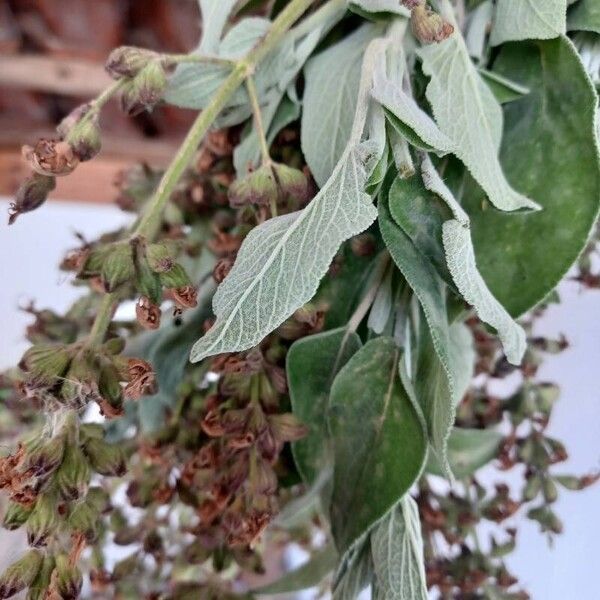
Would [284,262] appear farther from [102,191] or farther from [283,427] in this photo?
[102,191]

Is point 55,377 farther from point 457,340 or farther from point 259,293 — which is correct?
point 457,340

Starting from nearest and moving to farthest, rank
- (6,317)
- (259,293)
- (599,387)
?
(259,293) → (599,387) → (6,317)

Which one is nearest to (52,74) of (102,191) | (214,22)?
(102,191)

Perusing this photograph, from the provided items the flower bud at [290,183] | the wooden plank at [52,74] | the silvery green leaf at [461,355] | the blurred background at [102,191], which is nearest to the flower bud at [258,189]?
the flower bud at [290,183]

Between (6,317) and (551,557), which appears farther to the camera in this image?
(6,317)

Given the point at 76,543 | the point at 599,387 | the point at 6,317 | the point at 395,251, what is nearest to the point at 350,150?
the point at 395,251

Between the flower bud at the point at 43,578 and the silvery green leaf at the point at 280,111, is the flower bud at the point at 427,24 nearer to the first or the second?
the silvery green leaf at the point at 280,111

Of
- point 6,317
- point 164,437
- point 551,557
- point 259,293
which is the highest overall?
point 259,293
